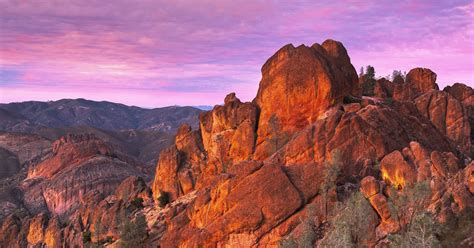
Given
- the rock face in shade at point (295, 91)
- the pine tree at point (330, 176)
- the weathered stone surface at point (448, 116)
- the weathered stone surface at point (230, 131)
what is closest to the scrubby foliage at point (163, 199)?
the weathered stone surface at point (230, 131)

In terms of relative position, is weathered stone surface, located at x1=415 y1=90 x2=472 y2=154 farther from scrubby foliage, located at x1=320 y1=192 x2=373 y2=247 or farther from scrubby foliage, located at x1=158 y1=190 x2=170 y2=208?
scrubby foliage, located at x1=158 y1=190 x2=170 y2=208

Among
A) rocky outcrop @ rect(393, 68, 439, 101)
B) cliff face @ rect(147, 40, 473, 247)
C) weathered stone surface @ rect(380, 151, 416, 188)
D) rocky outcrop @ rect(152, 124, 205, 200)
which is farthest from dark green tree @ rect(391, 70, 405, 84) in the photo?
weathered stone surface @ rect(380, 151, 416, 188)

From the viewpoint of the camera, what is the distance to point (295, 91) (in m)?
87.8

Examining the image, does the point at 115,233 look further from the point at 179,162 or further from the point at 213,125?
the point at 213,125

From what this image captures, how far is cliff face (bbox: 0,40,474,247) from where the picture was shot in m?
61.0

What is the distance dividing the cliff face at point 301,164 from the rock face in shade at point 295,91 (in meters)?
0.21

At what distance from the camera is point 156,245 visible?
3219 inches

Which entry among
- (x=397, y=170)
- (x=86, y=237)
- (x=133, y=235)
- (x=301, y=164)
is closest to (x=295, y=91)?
(x=301, y=164)

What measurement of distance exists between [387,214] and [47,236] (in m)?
109

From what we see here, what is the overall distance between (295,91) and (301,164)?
21045mm

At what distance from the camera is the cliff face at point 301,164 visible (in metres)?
61.0

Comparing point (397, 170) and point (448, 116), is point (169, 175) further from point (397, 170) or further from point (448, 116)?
point (448, 116)


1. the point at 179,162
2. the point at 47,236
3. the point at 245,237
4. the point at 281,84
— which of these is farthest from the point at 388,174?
the point at 47,236

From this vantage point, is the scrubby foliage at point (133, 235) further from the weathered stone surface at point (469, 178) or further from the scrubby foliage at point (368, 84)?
the scrubby foliage at point (368, 84)
